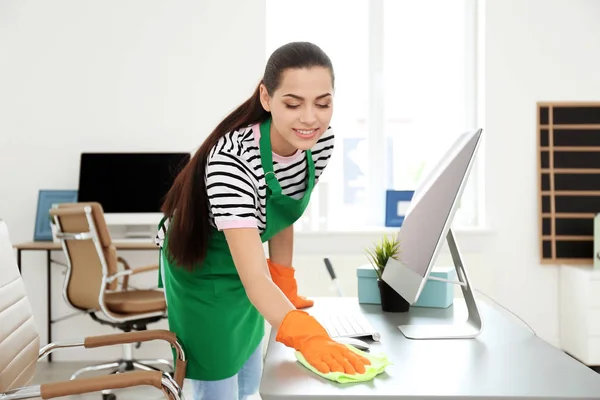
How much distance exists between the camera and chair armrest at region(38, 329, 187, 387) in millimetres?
1398

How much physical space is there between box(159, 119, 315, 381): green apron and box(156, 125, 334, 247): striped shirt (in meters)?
0.04

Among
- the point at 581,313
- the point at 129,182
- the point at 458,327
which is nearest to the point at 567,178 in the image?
the point at 581,313

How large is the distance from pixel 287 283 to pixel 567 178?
9.13 ft

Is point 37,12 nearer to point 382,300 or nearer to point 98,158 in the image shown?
point 98,158

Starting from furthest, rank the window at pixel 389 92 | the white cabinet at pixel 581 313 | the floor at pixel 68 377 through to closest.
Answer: the window at pixel 389 92, the white cabinet at pixel 581 313, the floor at pixel 68 377

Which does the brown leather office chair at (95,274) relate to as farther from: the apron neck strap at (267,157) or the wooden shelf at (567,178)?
the wooden shelf at (567,178)

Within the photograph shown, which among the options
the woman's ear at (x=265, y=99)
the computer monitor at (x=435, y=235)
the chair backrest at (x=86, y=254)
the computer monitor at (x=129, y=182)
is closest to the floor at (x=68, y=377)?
the chair backrest at (x=86, y=254)

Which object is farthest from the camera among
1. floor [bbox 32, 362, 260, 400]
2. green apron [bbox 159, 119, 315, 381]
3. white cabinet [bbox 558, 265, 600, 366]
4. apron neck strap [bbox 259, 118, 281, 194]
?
white cabinet [bbox 558, 265, 600, 366]

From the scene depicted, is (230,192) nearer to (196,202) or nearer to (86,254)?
(196,202)

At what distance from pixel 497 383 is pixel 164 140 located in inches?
124

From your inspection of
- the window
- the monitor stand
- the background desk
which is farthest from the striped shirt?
the window

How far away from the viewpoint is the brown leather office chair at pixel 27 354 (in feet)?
3.69

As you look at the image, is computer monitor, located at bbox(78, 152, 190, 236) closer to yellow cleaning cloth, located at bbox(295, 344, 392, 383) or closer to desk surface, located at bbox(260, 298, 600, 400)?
desk surface, located at bbox(260, 298, 600, 400)

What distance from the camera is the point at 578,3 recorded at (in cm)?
381
